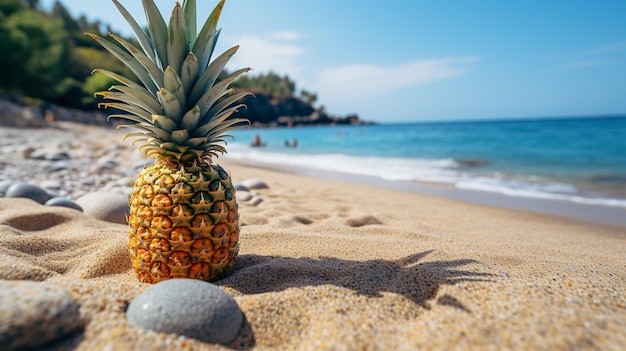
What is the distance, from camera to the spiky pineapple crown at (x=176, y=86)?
2.31 metres

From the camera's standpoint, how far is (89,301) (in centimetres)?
176

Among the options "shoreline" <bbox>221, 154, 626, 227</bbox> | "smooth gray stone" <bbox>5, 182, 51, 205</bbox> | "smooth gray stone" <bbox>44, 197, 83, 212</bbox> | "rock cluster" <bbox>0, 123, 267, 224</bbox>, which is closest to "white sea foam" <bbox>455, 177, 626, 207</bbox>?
"shoreline" <bbox>221, 154, 626, 227</bbox>

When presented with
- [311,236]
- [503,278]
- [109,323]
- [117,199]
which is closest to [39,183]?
[117,199]

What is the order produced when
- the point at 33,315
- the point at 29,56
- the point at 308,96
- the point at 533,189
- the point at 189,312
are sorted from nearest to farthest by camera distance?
1. the point at 33,315
2. the point at 189,312
3. the point at 533,189
4. the point at 29,56
5. the point at 308,96

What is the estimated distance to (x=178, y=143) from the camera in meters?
2.40

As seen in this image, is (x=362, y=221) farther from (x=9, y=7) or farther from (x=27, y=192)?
(x=9, y=7)

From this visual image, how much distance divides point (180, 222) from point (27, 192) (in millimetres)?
3996

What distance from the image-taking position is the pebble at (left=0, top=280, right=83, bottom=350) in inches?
55.1

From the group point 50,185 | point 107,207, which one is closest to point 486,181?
point 107,207

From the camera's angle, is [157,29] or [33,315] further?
[157,29]

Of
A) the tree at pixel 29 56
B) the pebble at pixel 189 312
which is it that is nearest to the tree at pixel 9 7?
the tree at pixel 29 56

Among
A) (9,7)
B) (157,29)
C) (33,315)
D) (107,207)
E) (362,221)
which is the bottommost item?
(362,221)

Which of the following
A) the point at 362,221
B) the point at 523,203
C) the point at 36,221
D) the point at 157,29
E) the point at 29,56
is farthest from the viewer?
the point at 29,56

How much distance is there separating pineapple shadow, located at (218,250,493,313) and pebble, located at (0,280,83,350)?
39.7 inches
